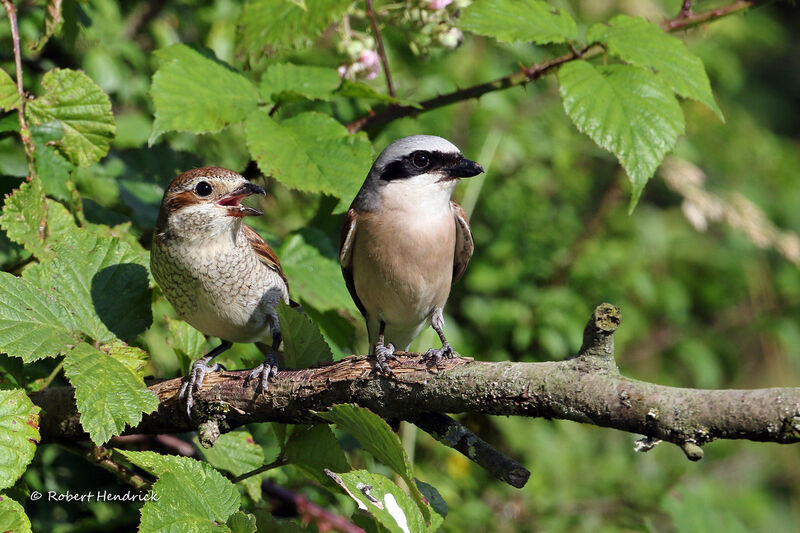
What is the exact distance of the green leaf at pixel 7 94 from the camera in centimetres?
320

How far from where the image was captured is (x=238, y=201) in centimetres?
365

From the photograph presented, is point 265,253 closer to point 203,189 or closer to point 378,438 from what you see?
point 203,189

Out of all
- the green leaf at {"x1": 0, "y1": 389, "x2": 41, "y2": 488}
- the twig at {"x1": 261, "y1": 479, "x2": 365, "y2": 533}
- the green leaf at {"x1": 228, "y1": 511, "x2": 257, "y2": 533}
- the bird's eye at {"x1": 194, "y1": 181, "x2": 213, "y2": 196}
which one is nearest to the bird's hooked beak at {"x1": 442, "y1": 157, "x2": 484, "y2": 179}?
the bird's eye at {"x1": 194, "y1": 181, "x2": 213, "y2": 196}

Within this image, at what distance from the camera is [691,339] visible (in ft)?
22.3

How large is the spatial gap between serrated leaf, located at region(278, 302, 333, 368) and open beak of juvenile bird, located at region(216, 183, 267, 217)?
71 cm

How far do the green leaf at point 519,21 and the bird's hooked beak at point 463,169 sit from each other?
579 mm

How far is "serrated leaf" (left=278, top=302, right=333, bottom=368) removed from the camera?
9.76 ft

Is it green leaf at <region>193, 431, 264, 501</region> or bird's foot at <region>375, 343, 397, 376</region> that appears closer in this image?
bird's foot at <region>375, 343, 397, 376</region>

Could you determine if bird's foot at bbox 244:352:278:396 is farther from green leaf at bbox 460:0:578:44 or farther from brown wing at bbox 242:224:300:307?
green leaf at bbox 460:0:578:44

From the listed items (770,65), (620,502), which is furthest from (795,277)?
(770,65)

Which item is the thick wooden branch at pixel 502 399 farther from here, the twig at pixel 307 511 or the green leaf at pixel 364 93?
the green leaf at pixel 364 93

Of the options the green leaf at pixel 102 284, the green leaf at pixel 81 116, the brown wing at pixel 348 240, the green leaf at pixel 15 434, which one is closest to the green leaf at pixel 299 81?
the brown wing at pixel 348 240

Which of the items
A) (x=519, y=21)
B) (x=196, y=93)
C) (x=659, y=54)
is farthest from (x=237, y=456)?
(x=659, y=54)

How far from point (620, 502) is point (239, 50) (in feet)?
13.1
